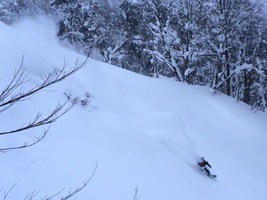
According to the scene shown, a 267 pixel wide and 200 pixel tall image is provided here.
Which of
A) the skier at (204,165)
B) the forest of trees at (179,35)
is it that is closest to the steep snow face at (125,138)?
the skier at (204,165)

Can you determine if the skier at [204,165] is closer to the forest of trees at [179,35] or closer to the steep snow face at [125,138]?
the steep snow face at [125,138]

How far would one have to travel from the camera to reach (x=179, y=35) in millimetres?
15742

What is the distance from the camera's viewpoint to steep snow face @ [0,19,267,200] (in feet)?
17.0

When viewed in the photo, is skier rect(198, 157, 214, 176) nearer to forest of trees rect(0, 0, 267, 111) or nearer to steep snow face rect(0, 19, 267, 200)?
steep snow face rect(0, 19, 267, 200)

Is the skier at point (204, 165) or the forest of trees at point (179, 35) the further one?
the forest of trees at point (179, 35)

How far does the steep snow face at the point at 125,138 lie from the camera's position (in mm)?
5168

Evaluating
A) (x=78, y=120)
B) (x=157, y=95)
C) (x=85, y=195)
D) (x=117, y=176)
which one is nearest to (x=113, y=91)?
(x=157, y=95)

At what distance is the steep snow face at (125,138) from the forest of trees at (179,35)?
7.56 ft

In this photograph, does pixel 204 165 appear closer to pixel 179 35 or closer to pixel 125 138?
pixel 125 138

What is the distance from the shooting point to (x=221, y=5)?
14945 mm

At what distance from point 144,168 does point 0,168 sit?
241 centimetres

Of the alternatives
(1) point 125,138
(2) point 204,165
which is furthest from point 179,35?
(1) point 125,138

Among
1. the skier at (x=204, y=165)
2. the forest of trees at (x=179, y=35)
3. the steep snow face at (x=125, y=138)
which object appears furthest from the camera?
the forest of trees at (x=179, y=35)

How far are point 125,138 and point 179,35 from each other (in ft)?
31.7
